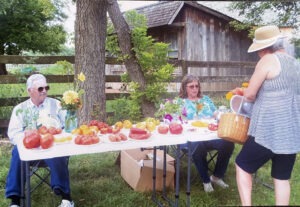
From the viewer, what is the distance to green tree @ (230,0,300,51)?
7.89 metres

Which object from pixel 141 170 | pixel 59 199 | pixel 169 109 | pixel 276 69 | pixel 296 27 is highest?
pixel 296 27

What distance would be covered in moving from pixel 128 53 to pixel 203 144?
11.3 feet

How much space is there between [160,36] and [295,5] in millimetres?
5346

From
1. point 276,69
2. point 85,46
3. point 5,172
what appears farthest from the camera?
point 85,46

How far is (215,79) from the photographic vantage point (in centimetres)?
982

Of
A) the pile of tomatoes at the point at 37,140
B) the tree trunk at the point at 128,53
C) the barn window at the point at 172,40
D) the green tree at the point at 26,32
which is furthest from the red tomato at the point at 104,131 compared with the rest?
the green tree at the point at 26,32

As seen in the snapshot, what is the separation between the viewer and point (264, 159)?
2.47m

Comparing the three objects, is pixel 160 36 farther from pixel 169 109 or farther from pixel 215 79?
pixel 169 109

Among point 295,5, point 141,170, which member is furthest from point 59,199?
point 295,5

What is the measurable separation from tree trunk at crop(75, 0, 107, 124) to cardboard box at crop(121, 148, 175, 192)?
1669 millimetres

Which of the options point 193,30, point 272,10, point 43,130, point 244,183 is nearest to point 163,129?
point 244,183

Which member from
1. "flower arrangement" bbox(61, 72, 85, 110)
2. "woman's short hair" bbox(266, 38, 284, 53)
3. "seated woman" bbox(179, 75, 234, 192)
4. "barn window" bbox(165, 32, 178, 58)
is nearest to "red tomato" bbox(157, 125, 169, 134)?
"seated woman" bbox(179, 75, 234, 192)

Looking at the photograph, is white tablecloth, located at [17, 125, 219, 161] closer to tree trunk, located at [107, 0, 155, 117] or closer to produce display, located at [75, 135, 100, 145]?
produce display, located at [75, 135, 100, 145]

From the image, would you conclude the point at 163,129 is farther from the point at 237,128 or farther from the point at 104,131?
the point at 237,128
